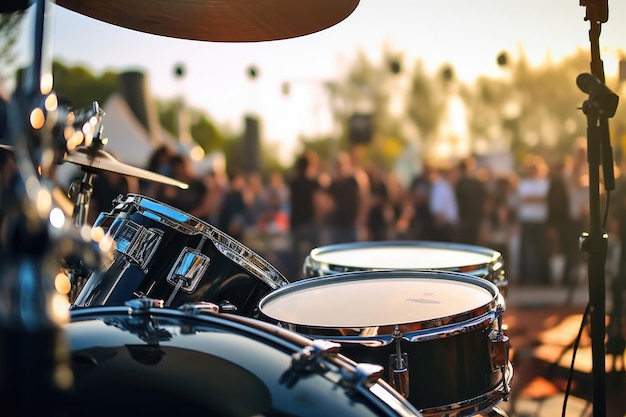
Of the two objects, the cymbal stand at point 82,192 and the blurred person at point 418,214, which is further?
the blurred person at point 418,214

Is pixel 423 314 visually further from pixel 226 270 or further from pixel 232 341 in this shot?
pixel 232 341

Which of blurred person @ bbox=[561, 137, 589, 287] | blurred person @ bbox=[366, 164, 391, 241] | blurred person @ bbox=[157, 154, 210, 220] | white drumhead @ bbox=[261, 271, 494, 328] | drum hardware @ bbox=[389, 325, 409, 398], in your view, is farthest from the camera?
blurred person @ bbox=[366, 164, 391, 241]

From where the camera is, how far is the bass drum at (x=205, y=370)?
1.11m

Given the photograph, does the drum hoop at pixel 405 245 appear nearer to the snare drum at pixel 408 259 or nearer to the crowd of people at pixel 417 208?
the snare drum at pixel 408 259

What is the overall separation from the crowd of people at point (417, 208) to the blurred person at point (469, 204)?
0.04 ft

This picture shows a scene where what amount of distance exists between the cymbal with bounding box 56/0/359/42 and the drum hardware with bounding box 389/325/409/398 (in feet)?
3.15

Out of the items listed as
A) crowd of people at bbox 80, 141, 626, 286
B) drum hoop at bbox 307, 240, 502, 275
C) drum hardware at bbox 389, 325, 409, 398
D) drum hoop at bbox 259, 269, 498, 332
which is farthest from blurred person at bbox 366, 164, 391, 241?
drum hardware at bbox 389, 325, 409, 398

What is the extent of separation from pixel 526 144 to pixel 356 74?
11.7m

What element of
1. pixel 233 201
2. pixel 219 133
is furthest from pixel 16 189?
pixel 219 133

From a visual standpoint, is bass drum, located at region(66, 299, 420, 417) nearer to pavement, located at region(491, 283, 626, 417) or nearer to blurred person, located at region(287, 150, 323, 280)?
pavement, located at region(491, 283, 626, 417)

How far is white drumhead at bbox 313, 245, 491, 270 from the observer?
288 centimetres

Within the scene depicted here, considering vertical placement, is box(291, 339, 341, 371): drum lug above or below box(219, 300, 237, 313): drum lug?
below

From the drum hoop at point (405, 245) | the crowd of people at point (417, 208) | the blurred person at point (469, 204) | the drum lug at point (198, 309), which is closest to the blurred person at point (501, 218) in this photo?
the crowd of people at point (417, 208)

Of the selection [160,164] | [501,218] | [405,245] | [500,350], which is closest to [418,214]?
[501,218]
